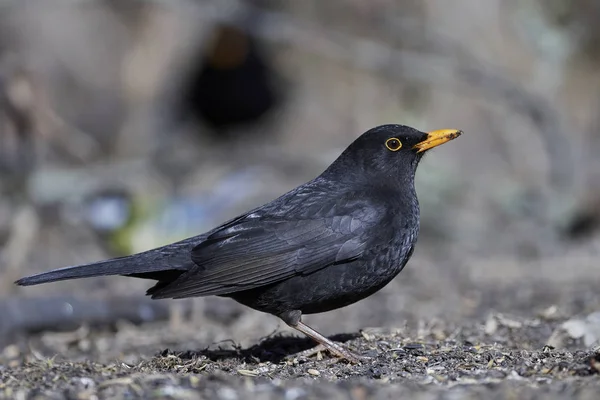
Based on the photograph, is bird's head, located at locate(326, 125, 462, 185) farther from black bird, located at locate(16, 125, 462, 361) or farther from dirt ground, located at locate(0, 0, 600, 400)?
dirt ground, located at locate(0, 0, 600, 400)

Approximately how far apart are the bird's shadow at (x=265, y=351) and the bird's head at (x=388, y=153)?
1.09m

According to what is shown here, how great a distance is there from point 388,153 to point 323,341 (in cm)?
142

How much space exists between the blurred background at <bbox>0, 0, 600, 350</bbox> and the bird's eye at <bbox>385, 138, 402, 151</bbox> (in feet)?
5.66

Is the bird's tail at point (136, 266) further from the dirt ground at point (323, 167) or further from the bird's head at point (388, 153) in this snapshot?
the bird's head at point (388, 153)

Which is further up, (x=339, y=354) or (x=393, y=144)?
(x=393, y=144)

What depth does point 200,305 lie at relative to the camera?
8.29 m

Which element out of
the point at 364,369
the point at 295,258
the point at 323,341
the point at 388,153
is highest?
the point at 388,153

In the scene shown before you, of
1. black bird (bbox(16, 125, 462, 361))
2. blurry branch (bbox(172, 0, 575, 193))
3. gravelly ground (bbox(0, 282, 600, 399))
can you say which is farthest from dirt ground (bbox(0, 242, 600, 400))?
blurry branch (bbox(172, 0, 575, 193))

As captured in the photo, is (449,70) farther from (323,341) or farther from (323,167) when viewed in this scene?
(323,341)

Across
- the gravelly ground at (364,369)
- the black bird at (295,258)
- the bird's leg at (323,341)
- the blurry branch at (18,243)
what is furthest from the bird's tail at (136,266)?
the blurry branch at (18,243)

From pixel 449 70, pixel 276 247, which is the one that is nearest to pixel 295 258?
pixel 276 247

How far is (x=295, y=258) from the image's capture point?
5.53 metres

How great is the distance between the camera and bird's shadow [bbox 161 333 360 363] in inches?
219

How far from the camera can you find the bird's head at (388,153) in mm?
6109
